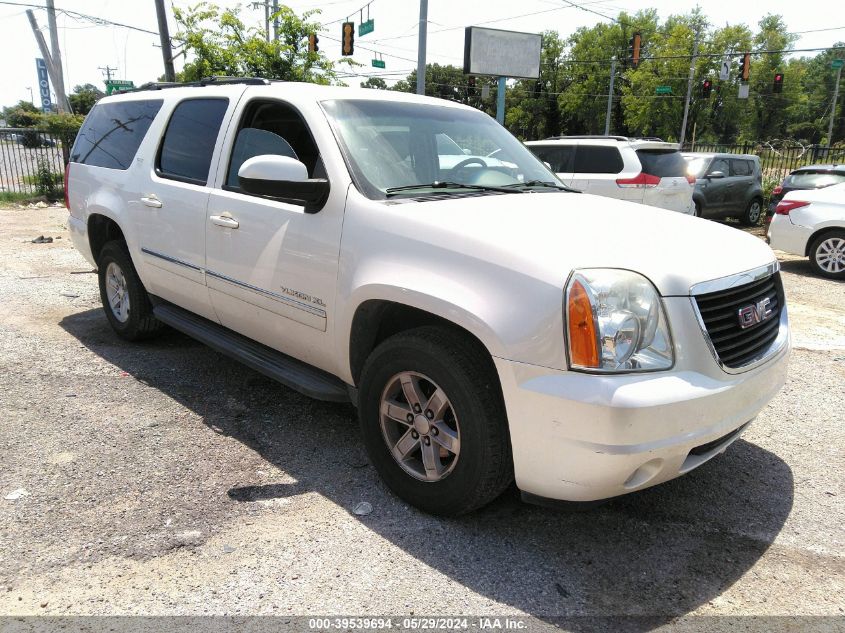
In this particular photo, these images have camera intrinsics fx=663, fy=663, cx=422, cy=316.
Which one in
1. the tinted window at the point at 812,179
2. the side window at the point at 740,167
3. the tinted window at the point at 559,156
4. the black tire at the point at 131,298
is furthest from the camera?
the side window at the point at 740,167

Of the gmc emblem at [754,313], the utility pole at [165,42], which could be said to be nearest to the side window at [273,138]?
the gmc emblem at [754,313]

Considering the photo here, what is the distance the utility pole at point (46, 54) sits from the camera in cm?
2366

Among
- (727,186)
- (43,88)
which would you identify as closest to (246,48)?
(727,186)

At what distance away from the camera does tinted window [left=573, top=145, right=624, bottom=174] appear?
1079cm

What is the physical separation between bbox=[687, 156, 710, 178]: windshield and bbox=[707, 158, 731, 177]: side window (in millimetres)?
189

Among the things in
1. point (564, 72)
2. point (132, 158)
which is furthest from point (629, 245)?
point (564, 72)

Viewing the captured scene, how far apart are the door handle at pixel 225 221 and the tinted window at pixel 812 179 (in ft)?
39.7

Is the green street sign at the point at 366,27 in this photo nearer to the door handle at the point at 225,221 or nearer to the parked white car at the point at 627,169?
the parked white car at the point at 627,169

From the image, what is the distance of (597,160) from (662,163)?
1.04 metres

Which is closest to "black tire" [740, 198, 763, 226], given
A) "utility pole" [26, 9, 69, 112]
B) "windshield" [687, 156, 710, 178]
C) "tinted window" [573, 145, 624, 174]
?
"windshield" [687, 156, 710, 178]

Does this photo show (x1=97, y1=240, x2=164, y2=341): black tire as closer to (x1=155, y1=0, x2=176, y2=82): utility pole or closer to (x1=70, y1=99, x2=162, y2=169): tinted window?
(x1=70, y1=99, x2=162, y2=169): tinted window

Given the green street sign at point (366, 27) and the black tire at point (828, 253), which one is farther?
the green street sign at point (366, 27)

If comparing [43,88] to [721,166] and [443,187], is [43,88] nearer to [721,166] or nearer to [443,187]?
[721,166]

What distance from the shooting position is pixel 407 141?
3.61m
